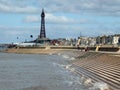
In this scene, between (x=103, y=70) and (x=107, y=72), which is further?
(x=103, y=70)

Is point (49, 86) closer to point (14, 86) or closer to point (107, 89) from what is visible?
point (14, 86)

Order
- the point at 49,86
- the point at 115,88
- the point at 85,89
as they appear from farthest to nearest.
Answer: the point at 49,86 → the point at 85,89 → the point at 115,88

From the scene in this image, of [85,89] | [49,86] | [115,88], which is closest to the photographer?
[115,88]

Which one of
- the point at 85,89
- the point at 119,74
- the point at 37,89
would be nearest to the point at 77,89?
the point at 85,89

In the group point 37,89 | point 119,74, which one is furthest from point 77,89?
point 119,74

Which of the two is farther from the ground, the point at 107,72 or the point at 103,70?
the point at 107,72

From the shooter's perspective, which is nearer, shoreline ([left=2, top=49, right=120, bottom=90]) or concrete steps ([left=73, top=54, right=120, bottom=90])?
concrete steps ([left=73, top=54, right=120, bottom=90])

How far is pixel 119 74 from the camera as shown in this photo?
118ft

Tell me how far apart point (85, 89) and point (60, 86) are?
3.72m

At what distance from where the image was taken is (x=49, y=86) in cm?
3491

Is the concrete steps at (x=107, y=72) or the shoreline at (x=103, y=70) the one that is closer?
the concrete steps at (x=107, y=72)

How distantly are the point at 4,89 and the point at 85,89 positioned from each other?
5.96 m

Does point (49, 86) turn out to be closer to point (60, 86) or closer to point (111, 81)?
Result: point (60, 86)

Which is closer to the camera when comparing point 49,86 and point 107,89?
point 107,89
